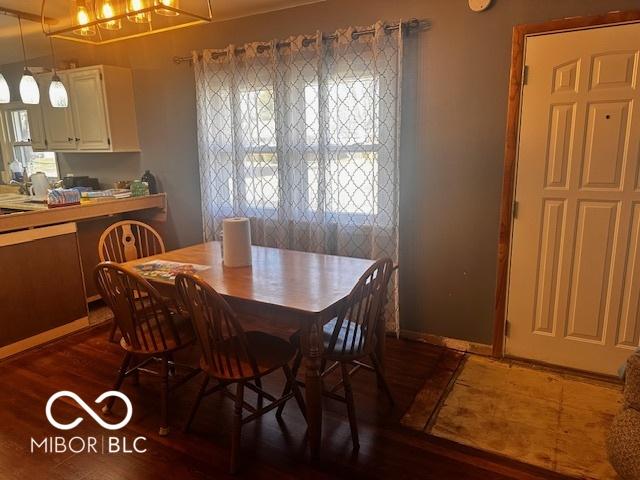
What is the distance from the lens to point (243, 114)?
3434 mm

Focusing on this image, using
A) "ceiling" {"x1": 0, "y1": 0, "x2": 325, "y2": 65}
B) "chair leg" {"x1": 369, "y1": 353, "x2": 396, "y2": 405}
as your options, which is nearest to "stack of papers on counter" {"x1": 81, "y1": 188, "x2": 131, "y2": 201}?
"ceiling" {"x1": 0, "y1": 0, "x2": 325, "y2": 65}

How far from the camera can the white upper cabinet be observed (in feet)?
12.9

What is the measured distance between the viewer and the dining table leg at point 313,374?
5.96 feet

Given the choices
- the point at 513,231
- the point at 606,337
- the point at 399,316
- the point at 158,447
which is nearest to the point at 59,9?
the point at 158,447

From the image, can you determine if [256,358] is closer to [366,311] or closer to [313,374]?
[313,374]

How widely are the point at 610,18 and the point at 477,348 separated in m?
2.05

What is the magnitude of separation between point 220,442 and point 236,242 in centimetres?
100

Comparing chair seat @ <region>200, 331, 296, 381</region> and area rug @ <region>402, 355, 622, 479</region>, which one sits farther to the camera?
area rug @ <region>402, 355, 622, 479</region>

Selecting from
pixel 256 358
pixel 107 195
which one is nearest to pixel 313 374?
pixel 256 358

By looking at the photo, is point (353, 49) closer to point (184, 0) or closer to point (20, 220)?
point (184, 0)

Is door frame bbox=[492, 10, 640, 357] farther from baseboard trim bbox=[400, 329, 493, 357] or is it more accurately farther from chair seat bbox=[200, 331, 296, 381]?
chair seat bbox=[200, 331, 296, 381]

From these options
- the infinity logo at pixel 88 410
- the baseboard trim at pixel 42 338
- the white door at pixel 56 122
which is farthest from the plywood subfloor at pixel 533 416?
the white door at pixel 56 122

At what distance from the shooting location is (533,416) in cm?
226

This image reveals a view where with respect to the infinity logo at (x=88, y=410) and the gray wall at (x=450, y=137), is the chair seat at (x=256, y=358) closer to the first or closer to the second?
the infinity logo at (x=88, y=410)
